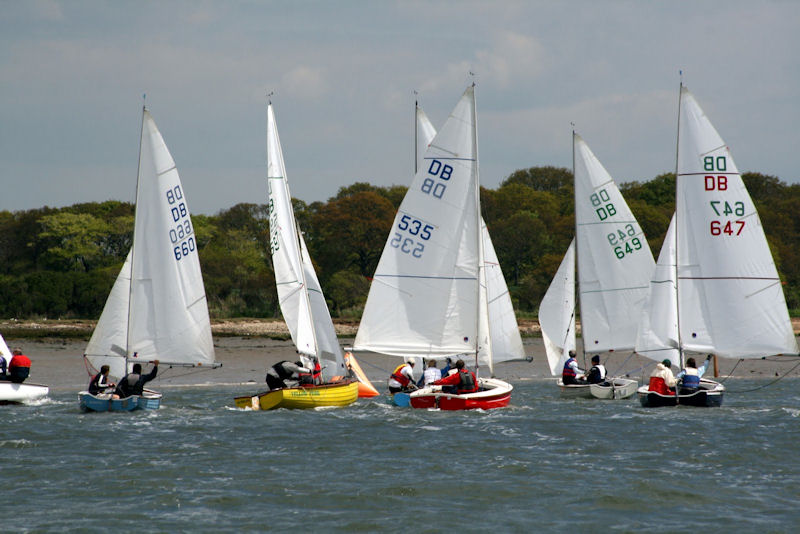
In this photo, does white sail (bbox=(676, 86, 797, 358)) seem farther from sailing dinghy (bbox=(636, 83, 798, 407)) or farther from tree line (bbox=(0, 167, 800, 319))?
tree line (bbox=(0, 167, 800, 319))

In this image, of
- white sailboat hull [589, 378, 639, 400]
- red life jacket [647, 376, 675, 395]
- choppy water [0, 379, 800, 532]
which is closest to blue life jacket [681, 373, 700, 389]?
red life jacket [647, 376, 675, 395]

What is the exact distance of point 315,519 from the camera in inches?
511

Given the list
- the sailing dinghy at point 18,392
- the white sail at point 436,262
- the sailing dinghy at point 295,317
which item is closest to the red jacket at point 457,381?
the white sail at point 436,262

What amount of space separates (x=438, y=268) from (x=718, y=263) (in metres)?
→ 6.62

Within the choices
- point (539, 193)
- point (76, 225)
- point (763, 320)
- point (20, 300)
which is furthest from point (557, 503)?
point (539, 193)

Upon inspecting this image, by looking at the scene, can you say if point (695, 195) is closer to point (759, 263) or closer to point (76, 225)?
point (759, 263)

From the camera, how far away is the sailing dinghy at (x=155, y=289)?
2241 centimetres

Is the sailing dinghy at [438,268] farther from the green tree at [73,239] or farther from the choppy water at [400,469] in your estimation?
the green tree at [73,239]

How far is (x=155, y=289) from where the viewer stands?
74.8 ft

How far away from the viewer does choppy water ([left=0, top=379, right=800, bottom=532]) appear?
13023mm

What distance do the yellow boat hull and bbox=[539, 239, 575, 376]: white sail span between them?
749 cm

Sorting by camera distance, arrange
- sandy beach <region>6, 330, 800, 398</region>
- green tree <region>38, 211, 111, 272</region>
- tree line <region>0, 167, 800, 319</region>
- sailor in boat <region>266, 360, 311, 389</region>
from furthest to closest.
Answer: green tree <region>38, 211, 111, 272</region> → tree line <region>0, 167, 800, 319</region> → sandy beach <region>6, 330, 800, 398</region> → sailor in boat <region>266, 360, 311, 389</region>

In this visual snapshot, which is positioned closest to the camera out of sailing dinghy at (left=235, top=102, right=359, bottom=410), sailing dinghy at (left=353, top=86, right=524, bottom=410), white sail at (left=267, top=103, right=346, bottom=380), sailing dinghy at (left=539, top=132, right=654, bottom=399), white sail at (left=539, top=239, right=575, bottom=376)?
sailing dinghy at (left=353, top=86, right=524, bottom=410)

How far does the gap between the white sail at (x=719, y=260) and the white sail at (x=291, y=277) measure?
8600 millimetres
